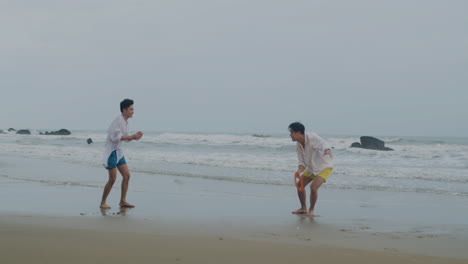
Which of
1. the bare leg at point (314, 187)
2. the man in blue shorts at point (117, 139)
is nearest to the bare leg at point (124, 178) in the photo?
the man in blue shorts at point (117, 139)

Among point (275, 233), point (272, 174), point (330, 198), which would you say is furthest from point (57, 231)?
point (272, 174)

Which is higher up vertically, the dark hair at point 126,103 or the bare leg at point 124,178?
the dark hair at point 126,103

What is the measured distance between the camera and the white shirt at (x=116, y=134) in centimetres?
689

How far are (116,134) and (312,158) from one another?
2.80 m

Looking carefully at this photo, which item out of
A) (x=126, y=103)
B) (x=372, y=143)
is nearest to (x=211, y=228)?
(x=126, y=103)

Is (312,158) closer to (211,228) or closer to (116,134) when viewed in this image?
(211,228)

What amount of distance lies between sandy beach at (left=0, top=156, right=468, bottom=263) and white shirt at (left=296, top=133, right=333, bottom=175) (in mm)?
704

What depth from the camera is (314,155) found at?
274 inches

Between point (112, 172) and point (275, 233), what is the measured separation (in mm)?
2879

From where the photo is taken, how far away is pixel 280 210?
24.1 ft

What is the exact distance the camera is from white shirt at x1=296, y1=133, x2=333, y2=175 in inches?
270

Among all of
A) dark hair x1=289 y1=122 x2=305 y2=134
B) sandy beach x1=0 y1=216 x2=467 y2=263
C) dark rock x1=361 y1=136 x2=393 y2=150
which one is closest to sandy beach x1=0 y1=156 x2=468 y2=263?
sandy beach x1=0 y1=216 x2=467 y2=263

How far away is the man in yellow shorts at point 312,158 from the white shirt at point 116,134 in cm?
238

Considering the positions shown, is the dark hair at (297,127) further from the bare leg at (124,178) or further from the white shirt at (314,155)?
the bare leg at (124,178)
